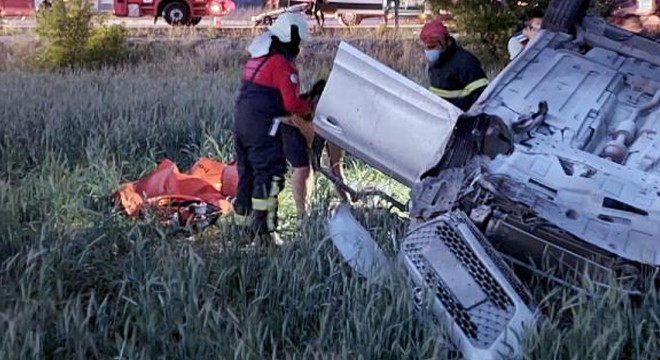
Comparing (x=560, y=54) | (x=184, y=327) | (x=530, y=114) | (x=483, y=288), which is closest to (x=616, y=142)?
(x=530, y=114)

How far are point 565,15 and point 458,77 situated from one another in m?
0.98

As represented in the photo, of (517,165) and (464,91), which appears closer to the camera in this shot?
(517,165)

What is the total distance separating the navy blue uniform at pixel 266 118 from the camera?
233 inches

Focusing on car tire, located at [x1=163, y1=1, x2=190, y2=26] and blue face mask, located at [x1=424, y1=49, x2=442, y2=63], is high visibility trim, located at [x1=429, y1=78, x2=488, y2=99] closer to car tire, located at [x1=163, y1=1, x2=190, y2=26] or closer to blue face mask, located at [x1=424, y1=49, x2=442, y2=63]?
blue face mask, located at [x1=424, y1=49, x2=442, y2=63]

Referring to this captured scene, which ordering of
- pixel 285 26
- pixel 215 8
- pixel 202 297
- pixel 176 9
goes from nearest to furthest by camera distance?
pixel 202 297 → pixel 285 26 → pixel 215 8 → pixel 176 9

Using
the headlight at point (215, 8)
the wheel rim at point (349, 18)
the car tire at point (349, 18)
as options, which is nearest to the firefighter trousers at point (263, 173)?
the headlight at point (215, 8)

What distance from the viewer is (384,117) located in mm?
5258

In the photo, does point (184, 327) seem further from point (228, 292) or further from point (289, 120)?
point (289, 120)

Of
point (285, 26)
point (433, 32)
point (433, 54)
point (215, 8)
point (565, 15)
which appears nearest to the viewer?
point (285, 26)

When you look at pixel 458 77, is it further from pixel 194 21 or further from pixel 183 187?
pixel 194 21

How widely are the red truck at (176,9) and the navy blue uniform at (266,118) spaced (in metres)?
16.0

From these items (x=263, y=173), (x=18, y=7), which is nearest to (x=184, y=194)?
(x=263, y=173)

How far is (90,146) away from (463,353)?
4.43m

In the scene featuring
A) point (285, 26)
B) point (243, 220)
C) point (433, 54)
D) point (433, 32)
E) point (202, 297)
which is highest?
point (285, 26)
